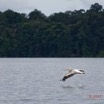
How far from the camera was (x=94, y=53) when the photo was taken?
155 metres

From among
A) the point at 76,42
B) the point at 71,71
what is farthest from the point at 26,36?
the point at 71,71

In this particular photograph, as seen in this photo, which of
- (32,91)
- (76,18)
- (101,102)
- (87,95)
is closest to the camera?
(101,102)

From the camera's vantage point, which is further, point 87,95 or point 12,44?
→ point 12,44

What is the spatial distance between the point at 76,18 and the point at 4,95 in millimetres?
131410

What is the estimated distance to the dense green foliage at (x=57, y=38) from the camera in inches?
A: 6053

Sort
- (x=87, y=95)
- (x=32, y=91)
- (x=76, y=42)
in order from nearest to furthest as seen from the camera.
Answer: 1. (x=87, y=95)
2. (x=32, y=91)
3. (x=76, y=42)

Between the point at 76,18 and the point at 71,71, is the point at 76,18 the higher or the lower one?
the higher one

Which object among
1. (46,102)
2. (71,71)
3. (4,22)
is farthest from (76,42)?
(46,102)

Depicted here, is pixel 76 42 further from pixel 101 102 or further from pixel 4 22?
pixel 101 102

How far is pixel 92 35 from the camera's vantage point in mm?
156500

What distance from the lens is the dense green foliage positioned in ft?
504

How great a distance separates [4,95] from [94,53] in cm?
11134

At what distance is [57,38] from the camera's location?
507 feet

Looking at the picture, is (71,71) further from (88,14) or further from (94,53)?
(88,14)
